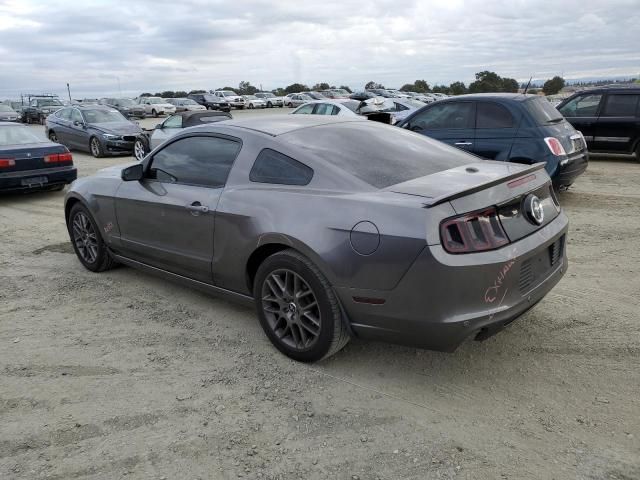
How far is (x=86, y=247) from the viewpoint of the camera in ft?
18.0

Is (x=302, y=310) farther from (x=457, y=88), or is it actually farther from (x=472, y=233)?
(x=457, y=88)

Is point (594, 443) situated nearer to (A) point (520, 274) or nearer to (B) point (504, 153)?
(A) point (520, 274)

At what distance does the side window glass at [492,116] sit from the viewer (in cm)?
759

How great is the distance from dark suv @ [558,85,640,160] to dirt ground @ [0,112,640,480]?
7.79 m

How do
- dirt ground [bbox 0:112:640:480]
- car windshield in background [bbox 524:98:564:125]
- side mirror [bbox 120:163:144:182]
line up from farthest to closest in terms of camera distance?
car windshield in background [bbox 524:98:564:125], side mirror [bbox 120:163:144:182], dirt ground [bbox 0:112:640:480]

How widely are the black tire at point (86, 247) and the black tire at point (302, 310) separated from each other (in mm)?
2352

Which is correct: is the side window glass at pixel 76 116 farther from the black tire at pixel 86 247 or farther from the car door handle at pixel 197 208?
the car door handle at pixel 197 208

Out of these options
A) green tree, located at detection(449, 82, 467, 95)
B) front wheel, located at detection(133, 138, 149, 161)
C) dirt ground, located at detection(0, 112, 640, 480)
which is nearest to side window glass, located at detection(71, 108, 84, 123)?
front wheel, located at detection(133, 138, 149, 161)

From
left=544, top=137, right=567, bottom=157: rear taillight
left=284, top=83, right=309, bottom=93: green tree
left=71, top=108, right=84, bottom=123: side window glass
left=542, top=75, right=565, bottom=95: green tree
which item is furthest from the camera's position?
left=284, top=83, right=309, bottom=93: green tree

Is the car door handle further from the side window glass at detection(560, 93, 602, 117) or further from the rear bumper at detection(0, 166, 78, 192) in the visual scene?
the side window glass at detection(560, 93, 602, 117)

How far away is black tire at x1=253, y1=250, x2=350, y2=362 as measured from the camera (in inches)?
126

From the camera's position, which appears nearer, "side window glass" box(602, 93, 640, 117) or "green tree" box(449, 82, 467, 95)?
"side window glass" box(602, 93, 640, 117)

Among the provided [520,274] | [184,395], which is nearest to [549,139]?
[520,274]

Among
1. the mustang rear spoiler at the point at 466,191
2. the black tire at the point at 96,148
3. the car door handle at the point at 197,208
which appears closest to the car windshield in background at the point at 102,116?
the black tire at the point at 96,148
